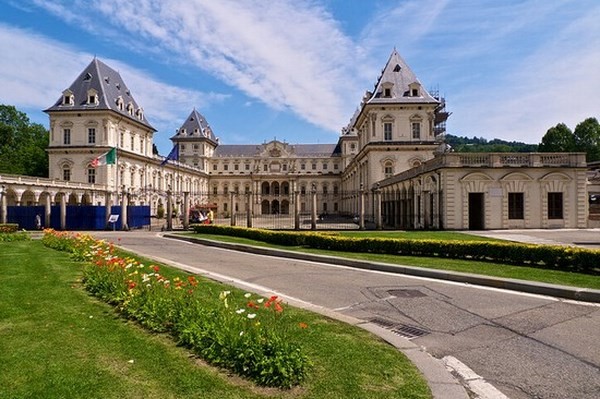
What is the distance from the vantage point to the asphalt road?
4.72 meters

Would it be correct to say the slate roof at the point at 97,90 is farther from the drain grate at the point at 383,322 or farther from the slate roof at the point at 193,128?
the drain grate at the point at 383,322

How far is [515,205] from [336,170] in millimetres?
75038

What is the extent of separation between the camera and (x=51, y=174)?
54.2 metres

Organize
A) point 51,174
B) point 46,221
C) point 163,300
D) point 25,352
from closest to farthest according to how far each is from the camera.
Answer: point 25,352, point 163,300, point 46,221, point 51,174

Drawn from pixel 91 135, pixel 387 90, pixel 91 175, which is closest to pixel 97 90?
pixel 91 135

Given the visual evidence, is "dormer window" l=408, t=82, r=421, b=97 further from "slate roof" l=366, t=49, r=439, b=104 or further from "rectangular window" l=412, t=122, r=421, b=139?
"rectangular window" l=412, t=122, r=421, b=139

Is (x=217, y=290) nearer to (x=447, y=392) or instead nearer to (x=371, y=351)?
(x=371, y=351)

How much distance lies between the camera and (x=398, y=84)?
52500mm

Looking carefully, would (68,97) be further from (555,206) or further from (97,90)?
(555,206)

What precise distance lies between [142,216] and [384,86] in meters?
34.0

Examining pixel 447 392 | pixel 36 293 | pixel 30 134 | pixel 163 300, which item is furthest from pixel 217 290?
pixel 30 134

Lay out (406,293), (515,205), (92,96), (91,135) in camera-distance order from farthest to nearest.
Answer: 1. (92,96)
2. (91,135)
3. (515,205)
4. (406,293)

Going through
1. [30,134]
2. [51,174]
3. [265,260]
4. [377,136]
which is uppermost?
[30,134]

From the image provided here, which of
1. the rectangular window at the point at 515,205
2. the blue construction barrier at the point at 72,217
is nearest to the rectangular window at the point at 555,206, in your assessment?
the rectangular window at the point at 515,205
